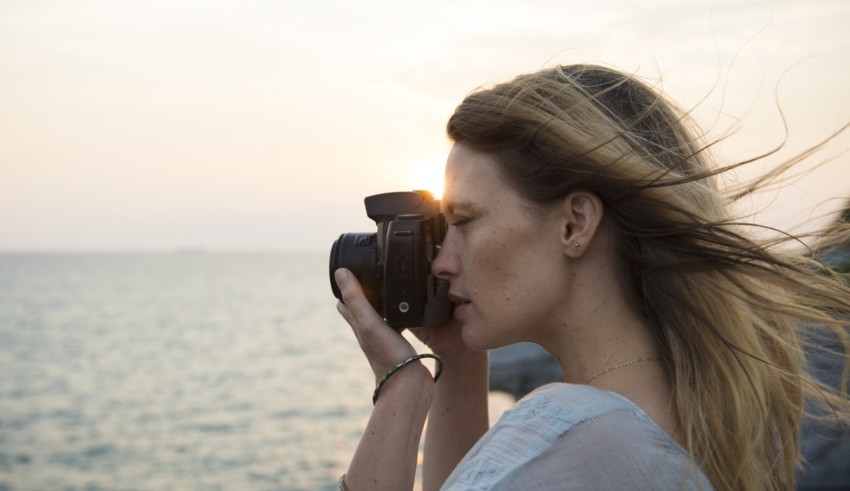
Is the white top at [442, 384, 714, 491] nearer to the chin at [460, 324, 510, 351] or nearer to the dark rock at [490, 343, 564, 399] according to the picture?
the chin at [460, 324, 510, 351]

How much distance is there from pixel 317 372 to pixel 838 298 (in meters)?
23.6

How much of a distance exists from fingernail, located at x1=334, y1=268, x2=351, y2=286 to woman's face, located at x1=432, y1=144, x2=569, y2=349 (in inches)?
19.4

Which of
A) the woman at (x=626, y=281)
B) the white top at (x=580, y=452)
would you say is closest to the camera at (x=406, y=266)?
the woman at (x=626, y=281)

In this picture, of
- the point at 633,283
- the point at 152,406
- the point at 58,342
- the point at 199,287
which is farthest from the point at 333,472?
the point at 199,287

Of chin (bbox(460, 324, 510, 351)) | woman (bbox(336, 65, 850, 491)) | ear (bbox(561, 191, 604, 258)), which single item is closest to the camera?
woman (bbox(336, 65, 850, 491))

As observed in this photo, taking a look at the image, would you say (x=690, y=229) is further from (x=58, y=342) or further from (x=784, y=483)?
(x=58, y=342)

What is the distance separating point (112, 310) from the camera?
50.5 m

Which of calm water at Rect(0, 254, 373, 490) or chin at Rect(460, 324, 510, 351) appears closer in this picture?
chin at Rect(460, 324, 510, 351)

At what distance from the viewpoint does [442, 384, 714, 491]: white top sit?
150cm

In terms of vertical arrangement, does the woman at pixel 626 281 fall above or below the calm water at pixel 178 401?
above

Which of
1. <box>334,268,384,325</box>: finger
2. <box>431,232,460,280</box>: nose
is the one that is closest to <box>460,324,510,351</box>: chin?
<box>431,232,460,280</box>: nose

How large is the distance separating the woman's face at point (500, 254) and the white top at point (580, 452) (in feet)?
0.91

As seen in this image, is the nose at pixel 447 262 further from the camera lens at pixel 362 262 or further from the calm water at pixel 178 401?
the calm water at pixel 178 401

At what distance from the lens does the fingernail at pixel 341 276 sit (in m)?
2.36
